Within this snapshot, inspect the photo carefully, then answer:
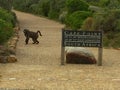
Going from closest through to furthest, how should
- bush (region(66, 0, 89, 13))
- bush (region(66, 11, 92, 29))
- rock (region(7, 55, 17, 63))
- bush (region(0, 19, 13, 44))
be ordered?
1. rock (region(7, 55, 17, 63))
2. bush (region(0, 19, 13, 44))
3. bush (region(66, 11, 92, 29))
4. bush (region(66, 0, 89, 13))

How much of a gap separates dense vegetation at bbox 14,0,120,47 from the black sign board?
6.04 m

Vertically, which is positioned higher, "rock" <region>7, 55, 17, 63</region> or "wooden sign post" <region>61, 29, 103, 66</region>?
"wooden sign post" <region>61, 29, 103, 66</region>

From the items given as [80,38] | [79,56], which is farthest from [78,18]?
[80,38]

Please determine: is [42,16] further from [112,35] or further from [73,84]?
[73,84]

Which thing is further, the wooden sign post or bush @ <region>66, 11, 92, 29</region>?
bush @ <region>66, 11, 92, 29</region>

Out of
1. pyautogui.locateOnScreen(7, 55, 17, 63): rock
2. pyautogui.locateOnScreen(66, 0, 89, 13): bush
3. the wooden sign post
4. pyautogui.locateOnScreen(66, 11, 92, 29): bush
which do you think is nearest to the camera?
the wooden sign post

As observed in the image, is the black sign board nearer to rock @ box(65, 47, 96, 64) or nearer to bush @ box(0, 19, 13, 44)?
rock @ box(65, 47, 96, 64)

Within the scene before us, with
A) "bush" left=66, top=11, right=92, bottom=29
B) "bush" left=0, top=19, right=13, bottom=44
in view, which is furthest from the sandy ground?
"bush" left=66, top=11, right=92, bottom=29

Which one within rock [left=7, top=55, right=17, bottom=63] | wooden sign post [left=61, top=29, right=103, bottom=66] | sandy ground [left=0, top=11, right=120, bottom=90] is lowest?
sandy ground [left=0, top=11, right=120, bottom=90]

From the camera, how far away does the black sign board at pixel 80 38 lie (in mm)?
16000

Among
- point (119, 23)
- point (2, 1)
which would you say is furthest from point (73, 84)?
point (2, 1)

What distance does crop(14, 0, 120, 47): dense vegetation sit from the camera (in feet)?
76.8

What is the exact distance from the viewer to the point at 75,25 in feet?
99.1

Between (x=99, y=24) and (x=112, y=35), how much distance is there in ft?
3.57
